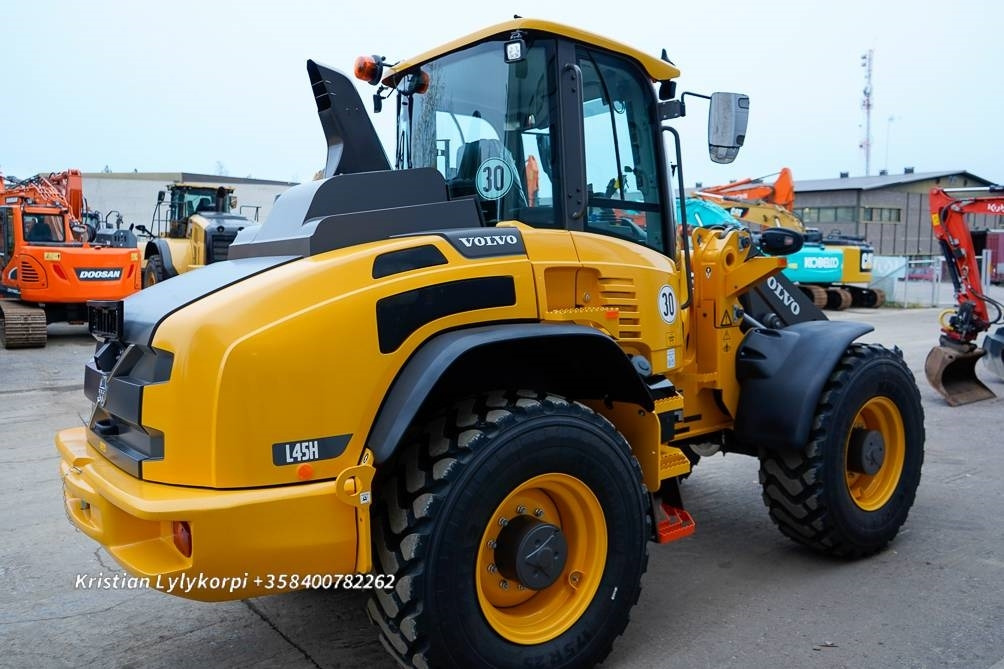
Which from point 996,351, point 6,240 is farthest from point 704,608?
point 6,240

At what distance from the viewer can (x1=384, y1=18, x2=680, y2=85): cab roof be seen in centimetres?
354

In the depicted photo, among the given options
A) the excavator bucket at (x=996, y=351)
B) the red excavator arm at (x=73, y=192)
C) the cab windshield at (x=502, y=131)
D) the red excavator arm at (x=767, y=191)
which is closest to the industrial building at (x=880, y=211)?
the red excavator arm at (x=767, y=191)

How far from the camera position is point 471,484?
113 inches

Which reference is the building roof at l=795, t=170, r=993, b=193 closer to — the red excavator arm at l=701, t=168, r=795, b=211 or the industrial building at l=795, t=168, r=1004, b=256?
the industrial building at l=795, t=168, r=1004, b=256

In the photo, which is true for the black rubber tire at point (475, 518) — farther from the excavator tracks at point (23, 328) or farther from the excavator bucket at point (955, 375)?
the excavator tracks at point (23, 328)

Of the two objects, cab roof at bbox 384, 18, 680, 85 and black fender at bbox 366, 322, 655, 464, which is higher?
cab roof at bbox 384, 18, 680, 85

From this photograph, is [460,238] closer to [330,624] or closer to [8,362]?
[330,624]

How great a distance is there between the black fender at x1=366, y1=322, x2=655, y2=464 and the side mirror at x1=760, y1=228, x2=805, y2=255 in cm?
152

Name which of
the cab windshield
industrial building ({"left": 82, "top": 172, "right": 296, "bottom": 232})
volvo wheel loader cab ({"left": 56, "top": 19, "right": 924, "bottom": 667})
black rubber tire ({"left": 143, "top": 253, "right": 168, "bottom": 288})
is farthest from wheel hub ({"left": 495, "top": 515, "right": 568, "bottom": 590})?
industrial building ({"left": 82, "top": 172, "right": 296, "bottom": 232})

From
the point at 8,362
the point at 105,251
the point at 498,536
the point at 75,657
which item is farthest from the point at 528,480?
the point at 105,251

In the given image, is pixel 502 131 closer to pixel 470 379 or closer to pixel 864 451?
pixel 470 379

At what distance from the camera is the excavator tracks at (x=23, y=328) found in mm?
13164

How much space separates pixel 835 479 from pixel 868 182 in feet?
166

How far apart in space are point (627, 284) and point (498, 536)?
1.21 metres
